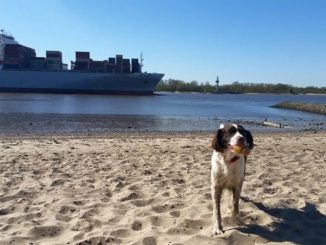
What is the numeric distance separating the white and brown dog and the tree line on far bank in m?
151

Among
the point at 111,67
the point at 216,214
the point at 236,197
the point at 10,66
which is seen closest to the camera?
the point at 216,214

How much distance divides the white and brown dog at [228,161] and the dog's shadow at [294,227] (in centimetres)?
34

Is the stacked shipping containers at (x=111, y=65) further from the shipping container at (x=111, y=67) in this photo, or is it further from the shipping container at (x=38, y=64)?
the shipping container at (x=38, y=64)

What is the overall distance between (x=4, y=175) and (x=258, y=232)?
163 inches

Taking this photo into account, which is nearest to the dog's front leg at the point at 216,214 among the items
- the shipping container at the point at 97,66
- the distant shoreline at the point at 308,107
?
the distant shoreline at the point at 308,107

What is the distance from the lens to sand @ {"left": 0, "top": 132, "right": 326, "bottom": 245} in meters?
4.32

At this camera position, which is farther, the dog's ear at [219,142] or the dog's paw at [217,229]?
the dog's ear at [219,142]

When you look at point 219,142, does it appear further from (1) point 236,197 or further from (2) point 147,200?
(2) point 147,200

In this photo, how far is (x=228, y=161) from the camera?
15.2 ft

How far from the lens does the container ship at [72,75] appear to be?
9244 centimetres

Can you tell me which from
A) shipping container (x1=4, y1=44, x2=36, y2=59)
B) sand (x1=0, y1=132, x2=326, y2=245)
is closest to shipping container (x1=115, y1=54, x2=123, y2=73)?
shipping container (x1=4, y1=44, x2=36, y2=59)

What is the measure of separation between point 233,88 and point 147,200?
16128 cm

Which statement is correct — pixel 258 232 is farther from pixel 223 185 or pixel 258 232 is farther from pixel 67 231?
pixel 67 231

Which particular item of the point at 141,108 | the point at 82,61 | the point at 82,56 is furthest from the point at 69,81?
the point at 141,108
